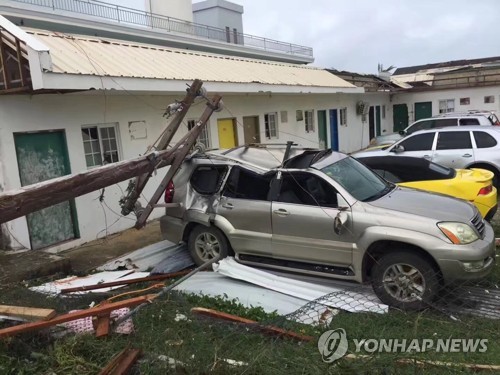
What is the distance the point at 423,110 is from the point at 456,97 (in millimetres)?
2046

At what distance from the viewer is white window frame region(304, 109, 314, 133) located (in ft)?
58.6

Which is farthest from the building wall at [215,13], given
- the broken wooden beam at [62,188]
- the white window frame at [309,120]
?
the broken wooden beam at [62,188]

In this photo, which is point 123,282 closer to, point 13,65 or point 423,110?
point 13,65

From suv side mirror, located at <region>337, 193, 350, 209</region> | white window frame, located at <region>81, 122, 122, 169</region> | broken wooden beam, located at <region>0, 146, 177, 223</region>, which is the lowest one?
suv side mirror, located at <region>337, 193, 350, 209</region>

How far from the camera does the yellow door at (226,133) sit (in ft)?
40.4

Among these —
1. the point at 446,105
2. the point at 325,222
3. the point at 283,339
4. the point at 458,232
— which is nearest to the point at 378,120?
the point at 446,105

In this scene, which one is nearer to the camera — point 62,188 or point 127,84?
point 62,188

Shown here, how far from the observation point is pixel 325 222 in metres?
5.24

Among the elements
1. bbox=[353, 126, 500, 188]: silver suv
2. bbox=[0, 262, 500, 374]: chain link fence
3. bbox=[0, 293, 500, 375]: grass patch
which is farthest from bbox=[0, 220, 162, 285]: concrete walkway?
bbox=[353, 126, 500, 188]: silver suv

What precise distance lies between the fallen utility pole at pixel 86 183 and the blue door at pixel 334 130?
14.7 m

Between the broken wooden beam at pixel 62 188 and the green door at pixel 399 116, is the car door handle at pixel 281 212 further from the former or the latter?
the green door at pixel 399 116

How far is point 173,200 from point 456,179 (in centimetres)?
470

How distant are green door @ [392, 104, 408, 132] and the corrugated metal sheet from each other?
1547 cm

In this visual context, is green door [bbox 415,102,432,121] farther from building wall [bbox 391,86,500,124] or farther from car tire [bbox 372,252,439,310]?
car tire [bbox 372,252,439,310]
